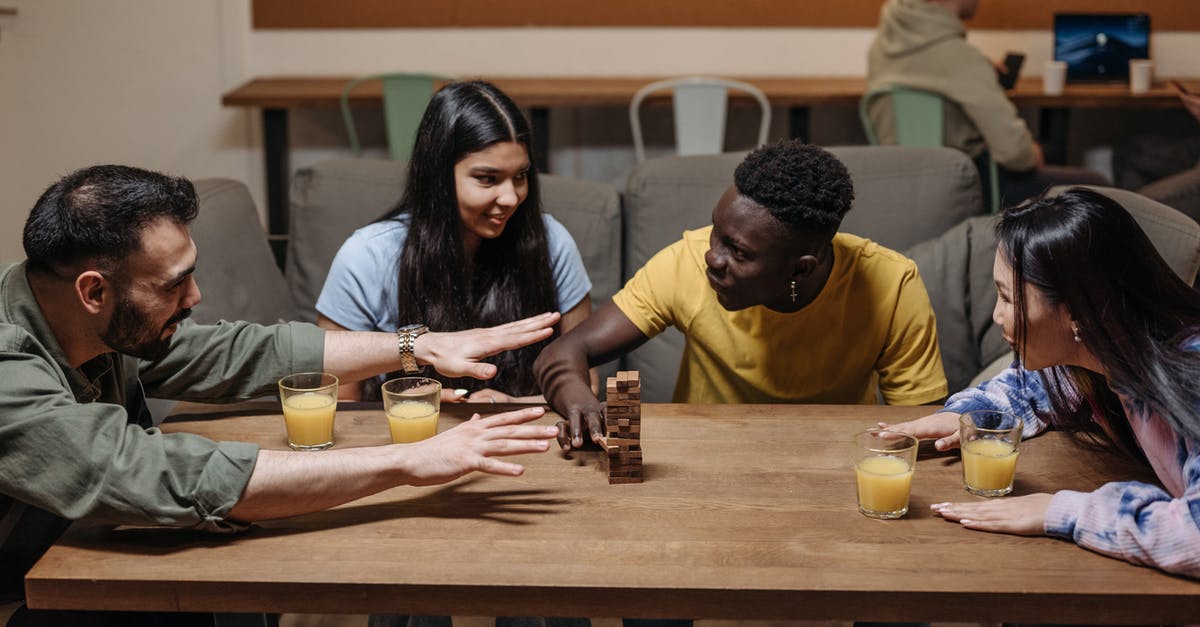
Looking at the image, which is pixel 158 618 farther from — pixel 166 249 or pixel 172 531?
pixel 166 249

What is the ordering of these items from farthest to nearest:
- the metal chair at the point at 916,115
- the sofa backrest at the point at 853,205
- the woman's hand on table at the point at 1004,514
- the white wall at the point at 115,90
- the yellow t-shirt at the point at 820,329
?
the white wall at the point at 115,90 < the metal chair at the point at 916,115 < the sofa backrest at the point at 853,205 < the yellow t-shirt at the point at 820,329 < the woman's hand on table at the point at 1004,514

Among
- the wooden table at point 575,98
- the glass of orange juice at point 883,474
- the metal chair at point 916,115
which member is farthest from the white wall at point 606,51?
the glass of orange juice at point 883,474

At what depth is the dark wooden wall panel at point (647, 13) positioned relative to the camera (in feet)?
16.8

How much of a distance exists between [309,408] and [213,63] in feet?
12.5

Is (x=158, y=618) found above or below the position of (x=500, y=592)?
below

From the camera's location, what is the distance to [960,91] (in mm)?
4285

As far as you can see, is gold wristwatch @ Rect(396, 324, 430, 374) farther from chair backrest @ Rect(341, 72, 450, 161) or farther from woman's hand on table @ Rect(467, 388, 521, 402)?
chair backrest @ Rect(341, 72, 450, 161)

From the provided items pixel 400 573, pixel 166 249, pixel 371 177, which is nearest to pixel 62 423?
pixel 166 249

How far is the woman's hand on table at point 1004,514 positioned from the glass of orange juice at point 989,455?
5 cm

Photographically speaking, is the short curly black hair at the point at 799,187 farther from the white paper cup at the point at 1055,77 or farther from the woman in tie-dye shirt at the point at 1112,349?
the white paper cup at the point at 1055,77

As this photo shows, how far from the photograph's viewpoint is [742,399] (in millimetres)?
2188

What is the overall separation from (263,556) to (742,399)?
3.37 ft

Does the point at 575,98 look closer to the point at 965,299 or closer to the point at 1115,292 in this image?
the point at 965,299

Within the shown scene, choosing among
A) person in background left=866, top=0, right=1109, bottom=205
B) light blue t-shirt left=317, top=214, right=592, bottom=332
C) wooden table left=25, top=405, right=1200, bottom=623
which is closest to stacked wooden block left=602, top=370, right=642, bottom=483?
wooden table left=25, top=405, right=1200, bottom=623
